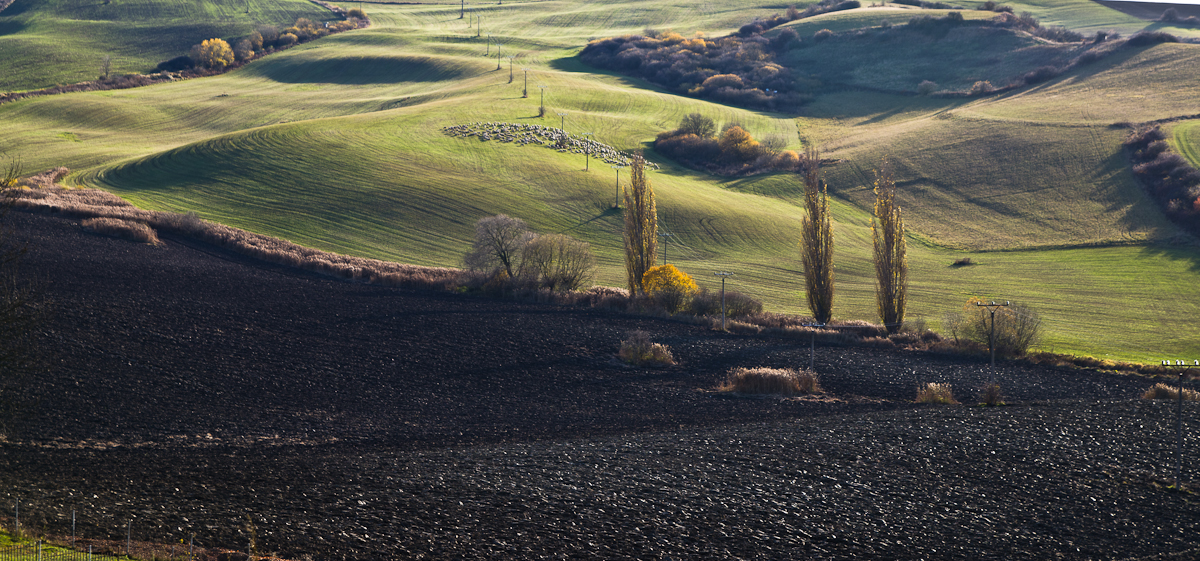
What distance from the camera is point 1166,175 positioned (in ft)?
253

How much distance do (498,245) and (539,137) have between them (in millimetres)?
36326

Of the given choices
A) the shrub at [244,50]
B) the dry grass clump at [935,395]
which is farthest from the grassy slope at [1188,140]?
the shrub at [244,50]

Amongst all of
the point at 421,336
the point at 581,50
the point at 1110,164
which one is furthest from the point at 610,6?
the point at 421,336

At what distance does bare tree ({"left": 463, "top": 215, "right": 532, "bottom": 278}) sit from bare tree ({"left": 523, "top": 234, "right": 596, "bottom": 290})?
0.94 metres

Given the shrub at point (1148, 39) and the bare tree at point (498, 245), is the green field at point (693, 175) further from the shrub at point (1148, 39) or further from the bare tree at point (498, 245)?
the bare tree at point (498, 245)

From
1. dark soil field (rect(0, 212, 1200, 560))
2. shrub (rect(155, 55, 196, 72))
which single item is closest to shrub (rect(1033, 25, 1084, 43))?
dark soil field (rect(0, 212, 1200, 560))

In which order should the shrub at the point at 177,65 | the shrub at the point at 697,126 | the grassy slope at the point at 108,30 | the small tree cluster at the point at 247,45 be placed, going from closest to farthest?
the shrub at the point at 697,126 → the grassy slope at the point at 108,30 → the shrub at the point at 177,65 → the small tree cluster at the point at 247,45

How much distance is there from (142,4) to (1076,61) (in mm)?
150752

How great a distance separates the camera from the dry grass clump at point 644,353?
4456cm

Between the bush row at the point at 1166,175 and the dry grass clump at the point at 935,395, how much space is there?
4287 cm

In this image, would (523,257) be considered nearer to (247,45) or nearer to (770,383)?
(770,383)

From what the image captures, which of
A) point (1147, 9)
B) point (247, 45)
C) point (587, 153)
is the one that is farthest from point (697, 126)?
point (1147, 9)

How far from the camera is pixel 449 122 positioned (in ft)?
298

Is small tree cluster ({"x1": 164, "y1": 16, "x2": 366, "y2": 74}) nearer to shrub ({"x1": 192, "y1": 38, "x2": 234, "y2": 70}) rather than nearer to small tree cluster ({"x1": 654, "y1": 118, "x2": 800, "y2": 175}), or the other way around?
shrub ({"x1": 192, "y1": 38, "x2": 234, "y2": 70})
